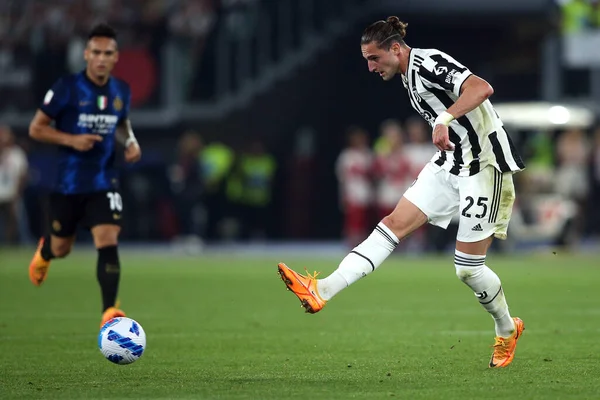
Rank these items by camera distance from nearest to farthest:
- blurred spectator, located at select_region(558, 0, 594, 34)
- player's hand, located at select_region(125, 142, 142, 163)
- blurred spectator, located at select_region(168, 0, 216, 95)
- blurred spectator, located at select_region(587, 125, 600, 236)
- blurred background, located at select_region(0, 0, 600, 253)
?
1. player's hand, located at select_region(125, 142, 142, 163)
2. blurred background, located at select_region(0, 0, 600, 253)
3. blurred spectator, located at select_region(168, 0, 216, 95)
4. blurred spectator, located at select_region(587, 125, 600, 236)
5. blurred spectator, located at select_region(558, 0, 594, 34)

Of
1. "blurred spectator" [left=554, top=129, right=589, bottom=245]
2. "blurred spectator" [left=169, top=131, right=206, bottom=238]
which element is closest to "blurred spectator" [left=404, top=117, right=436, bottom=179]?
"blurred spectator" [left=554, top=129, right=589, bottom=245]

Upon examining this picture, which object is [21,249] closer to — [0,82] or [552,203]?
[0,82]

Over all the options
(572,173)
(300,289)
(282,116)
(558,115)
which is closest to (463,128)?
(300,289)

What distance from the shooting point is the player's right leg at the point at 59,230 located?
11008mm

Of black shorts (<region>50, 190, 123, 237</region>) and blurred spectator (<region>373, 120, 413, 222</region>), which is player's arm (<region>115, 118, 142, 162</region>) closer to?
black shorts (<region>50, 190, 123, 237</region>)

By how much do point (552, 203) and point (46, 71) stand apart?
10.3 metres

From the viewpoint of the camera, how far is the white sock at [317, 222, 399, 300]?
8.49 m

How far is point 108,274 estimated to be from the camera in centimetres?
1072

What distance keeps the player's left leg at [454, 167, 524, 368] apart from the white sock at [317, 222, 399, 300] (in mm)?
468

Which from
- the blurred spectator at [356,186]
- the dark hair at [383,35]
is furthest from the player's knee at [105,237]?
the blurred spectator at [356,186]

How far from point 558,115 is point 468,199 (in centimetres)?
1785

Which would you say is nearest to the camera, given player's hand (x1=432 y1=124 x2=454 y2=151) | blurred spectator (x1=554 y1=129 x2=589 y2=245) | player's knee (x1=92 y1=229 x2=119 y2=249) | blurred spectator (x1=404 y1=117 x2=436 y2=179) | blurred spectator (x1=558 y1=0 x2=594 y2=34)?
player's hand (x1=432 y1=124 x2=454 y2=151)

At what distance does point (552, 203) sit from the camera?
23750 mm

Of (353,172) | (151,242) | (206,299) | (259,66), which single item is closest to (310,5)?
(259,66)
